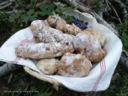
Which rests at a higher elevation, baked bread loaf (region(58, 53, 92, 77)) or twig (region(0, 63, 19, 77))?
baked bread loaf (region(58, 53, 92, 77))

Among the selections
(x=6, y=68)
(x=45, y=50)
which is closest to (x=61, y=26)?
(x=45, y=50)

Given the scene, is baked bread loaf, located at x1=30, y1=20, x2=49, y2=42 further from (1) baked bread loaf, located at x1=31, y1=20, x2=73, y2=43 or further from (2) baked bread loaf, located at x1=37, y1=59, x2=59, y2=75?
(2) baked bread loaf, located at x1=37, y1=59, x2=59, y2=75

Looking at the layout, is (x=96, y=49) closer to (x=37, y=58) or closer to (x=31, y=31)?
(x=37, y=58)

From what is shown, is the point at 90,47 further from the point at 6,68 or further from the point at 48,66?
the point at 6,68

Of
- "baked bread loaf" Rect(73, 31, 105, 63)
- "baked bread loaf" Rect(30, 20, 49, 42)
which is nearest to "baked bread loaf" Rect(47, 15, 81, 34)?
"baked bread loaf" Rect(30, 20, 49, 42)

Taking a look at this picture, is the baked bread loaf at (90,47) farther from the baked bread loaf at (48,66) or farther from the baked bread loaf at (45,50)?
the baked bread loaf at (48,66)

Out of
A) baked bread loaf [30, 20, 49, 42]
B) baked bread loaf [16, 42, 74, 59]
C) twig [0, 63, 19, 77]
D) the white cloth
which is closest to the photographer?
the white cloth

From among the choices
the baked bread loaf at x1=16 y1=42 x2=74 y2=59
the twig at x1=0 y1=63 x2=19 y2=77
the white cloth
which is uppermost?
the baked bread loaf at x1=16 y1=42 x2=74 y2=59
